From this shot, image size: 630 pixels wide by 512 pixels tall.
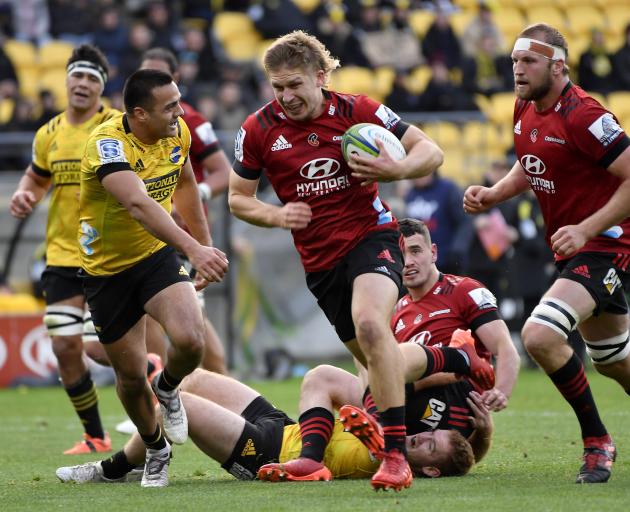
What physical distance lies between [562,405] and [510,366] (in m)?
4.46

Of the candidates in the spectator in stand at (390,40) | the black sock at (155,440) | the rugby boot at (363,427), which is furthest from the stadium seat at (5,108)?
the rugby boot at (363,427)

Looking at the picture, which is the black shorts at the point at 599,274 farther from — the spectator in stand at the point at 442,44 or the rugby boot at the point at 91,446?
the spectator in stand at the point at 442,44

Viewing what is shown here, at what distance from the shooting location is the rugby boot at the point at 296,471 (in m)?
6.68

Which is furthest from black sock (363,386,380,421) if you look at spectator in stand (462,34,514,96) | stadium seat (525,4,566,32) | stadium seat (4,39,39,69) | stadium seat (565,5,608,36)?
stadium seat (565,5,608,36)

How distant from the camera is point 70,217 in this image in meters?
9.37

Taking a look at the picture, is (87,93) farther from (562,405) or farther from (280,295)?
(280,295)

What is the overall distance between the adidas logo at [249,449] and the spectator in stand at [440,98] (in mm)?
11852

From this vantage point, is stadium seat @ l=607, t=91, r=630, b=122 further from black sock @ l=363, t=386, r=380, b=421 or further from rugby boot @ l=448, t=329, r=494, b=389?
black sock @ l=363, t=386, r=380, b=421

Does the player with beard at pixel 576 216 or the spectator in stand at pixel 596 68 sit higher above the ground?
the spectator in stand at pixel 596 68

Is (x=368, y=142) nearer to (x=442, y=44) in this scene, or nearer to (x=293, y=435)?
(x=293, y=435)

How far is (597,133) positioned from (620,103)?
513 inches

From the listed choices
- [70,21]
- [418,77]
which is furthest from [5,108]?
[418,77]

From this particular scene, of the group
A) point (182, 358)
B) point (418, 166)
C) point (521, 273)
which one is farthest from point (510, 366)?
point (521, 273)

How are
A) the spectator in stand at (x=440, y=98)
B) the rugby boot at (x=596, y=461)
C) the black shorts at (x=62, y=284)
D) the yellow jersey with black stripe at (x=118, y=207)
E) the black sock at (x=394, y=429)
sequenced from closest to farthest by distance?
1. the black sock at (x=394, y=429)
2. the rugby boot at (x=596, y=461)
3. the yellow jersey with black stripe at (x=118, y=207)
4. the black shorts at (x=62, y=284)
5. the spectator in stand at (x=440, y=98)
